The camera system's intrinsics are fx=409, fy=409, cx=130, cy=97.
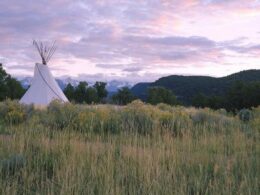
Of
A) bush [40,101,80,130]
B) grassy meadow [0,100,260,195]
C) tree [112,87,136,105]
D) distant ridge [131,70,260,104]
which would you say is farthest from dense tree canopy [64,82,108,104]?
grassy meadow [0,100,260,195]

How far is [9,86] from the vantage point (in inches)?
1566

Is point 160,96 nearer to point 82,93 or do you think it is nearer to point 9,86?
point 82,93

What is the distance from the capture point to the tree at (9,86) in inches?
1490

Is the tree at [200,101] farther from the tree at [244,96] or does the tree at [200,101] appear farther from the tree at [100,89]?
the tree at [100,89]

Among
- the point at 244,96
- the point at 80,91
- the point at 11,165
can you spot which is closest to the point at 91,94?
the point at 80,91

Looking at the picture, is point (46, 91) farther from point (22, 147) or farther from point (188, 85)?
point (188, 85)

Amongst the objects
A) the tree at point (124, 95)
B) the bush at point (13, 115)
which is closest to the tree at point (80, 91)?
the tree at point (124, 95)

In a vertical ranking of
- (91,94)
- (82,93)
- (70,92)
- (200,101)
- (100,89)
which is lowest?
(200,101)

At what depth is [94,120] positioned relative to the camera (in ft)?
25.2

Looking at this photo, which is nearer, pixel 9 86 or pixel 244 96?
pixel 9 86

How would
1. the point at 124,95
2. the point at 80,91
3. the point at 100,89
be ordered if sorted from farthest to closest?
the point at 100,89
the point at 80,91
the point at 124,95

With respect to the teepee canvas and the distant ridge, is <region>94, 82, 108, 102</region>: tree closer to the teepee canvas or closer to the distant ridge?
the distant ridge

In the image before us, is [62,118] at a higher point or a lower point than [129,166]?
higher

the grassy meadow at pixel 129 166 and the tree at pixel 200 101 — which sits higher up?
the tree at pixel 200 101
